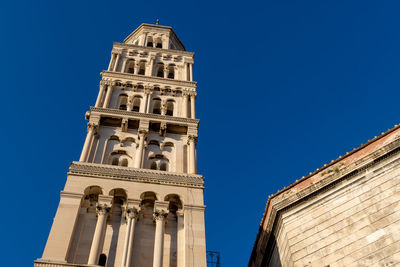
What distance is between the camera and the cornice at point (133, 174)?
1828cm

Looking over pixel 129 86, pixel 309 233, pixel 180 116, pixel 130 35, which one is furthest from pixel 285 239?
pixel 130 35

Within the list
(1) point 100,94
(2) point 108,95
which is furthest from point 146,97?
(1) point 100,94

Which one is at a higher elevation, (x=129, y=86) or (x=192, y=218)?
(x=129, y=86)

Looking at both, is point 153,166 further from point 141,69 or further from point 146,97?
point 141,69

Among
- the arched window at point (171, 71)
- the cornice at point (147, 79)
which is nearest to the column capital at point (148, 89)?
the cornice at point (147, 79)

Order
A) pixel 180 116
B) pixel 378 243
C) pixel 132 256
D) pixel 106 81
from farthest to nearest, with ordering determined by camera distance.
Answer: pixel 106 81 → pixel 180 116 → pixel 132 256 → pixel 378 243

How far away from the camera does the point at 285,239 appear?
16.5 metres

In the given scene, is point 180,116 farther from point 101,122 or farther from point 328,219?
point 328,219

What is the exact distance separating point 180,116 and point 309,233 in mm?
10042

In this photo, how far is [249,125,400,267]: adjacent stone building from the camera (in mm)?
14281

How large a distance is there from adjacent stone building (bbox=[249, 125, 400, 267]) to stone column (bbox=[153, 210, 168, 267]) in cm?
401

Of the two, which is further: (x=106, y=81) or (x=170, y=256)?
(x=106, y=81)

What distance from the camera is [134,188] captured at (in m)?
18.0

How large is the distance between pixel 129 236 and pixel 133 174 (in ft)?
10.3
